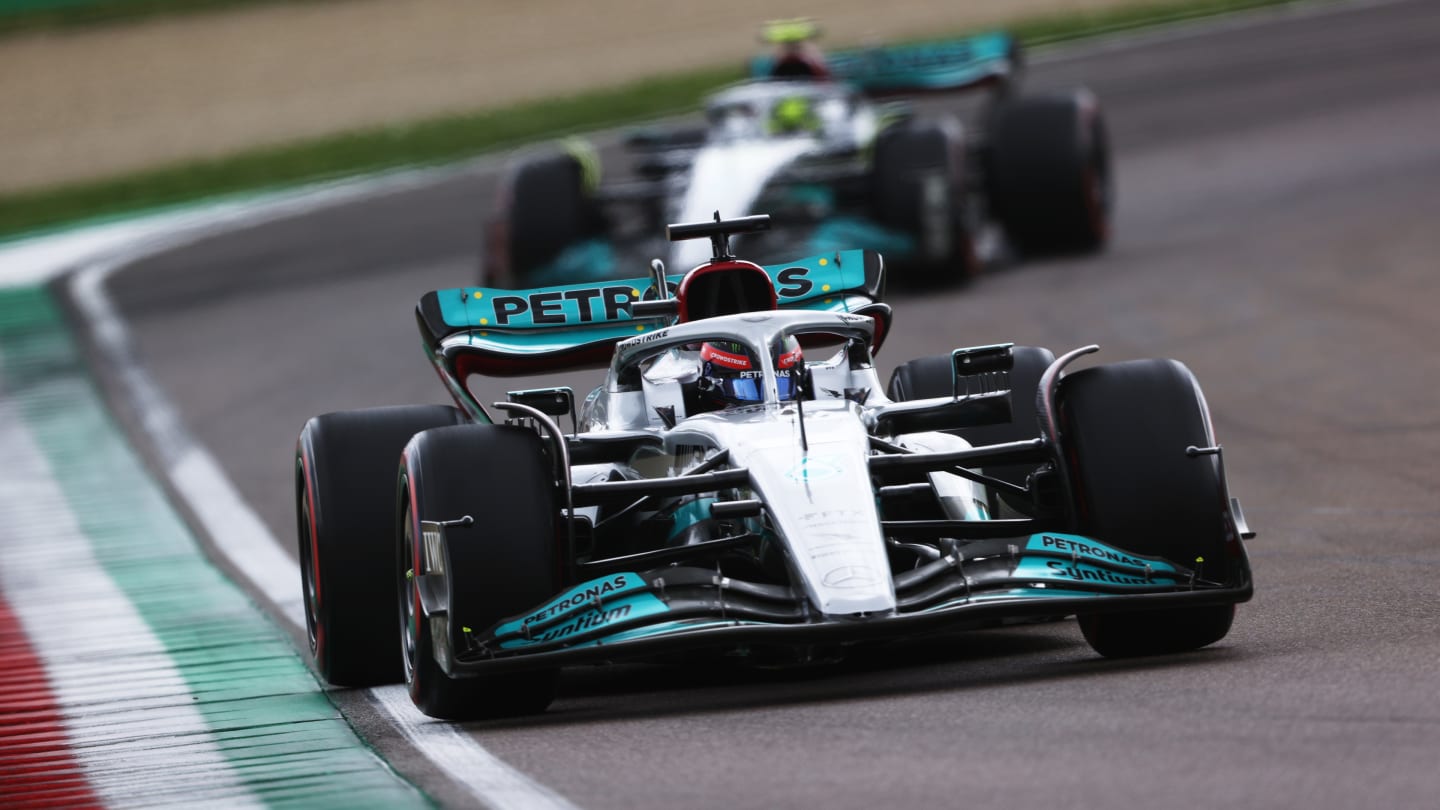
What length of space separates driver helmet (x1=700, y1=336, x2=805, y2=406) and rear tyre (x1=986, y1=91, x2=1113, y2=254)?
38.1 feet

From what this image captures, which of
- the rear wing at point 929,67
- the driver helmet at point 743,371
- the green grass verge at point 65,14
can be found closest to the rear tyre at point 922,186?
the rear wing at point 929,67

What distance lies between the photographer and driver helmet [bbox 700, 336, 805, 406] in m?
8.52

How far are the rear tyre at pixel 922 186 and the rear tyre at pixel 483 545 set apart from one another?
11.0 metres

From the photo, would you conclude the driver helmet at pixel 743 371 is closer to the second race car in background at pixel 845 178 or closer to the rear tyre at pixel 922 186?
the second race car in background at pixel 845 178

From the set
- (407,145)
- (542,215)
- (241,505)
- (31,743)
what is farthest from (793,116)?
(407,145)

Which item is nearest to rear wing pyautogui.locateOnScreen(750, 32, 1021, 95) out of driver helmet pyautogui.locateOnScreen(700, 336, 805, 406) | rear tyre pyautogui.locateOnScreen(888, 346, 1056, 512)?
rear tyre pyautogui.locateOnScreen(888, 346, 1056, 512)

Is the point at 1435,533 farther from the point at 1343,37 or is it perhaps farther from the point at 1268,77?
the point at 1343,37

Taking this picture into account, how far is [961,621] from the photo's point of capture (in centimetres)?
724

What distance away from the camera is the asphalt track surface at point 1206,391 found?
6.20 meters

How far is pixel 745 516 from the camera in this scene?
24.9 feet

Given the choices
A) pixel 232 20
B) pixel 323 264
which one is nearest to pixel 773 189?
pixel 323 264

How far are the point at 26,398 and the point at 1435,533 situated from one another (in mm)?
12161

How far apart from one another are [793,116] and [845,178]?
101 cm

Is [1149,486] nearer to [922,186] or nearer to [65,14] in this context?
[922,186]
